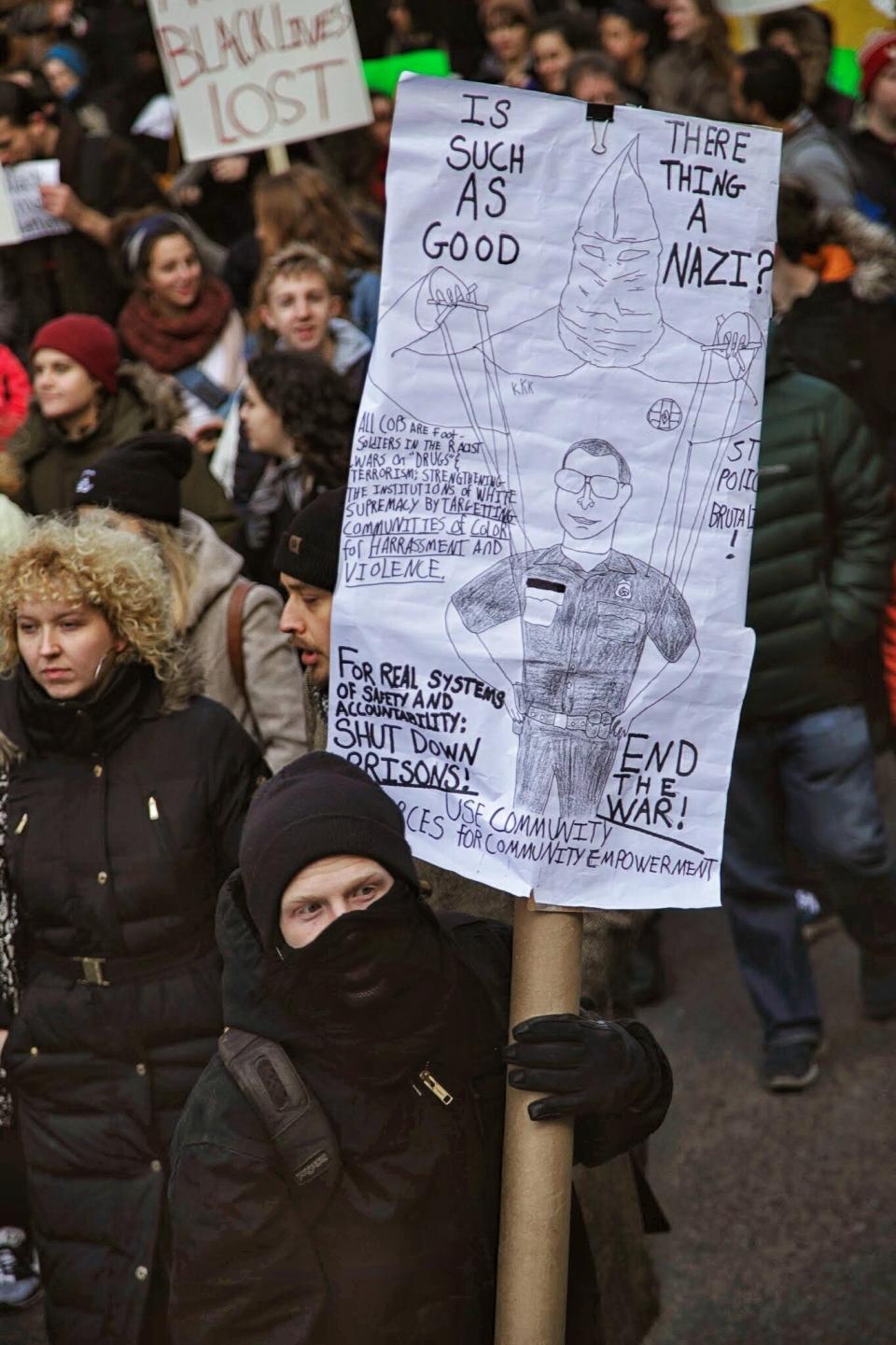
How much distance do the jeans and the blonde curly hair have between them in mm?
2284

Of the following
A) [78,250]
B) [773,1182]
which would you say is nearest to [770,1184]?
[773,1182]

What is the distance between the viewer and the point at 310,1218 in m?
2.65

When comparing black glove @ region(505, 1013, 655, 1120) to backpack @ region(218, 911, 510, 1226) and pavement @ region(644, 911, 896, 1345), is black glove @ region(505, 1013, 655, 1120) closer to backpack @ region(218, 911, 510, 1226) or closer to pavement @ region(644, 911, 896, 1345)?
backpack @ region(218, 911, 510, 1226)

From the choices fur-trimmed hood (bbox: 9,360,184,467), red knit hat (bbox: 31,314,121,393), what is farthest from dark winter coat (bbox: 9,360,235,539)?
red knit hat (bbox: 31,314,121,393)

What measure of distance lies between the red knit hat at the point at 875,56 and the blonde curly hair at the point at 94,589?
15.9ft

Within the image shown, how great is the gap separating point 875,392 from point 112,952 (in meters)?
4.05

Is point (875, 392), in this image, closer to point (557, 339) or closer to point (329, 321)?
point (329, 321)

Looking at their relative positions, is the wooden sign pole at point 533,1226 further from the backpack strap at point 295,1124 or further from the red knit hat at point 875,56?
the red knit hat at point 875,56

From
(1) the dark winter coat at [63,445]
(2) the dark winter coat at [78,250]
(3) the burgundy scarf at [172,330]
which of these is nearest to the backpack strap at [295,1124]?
(1) the dark winter coat at [63,445]

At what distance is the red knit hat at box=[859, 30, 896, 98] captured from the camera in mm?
7492

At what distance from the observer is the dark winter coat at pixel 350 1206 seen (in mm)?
2615

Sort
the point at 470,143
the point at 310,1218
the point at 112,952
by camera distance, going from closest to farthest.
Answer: the point at 310,1218, the point at 470,143, the point at 112,952

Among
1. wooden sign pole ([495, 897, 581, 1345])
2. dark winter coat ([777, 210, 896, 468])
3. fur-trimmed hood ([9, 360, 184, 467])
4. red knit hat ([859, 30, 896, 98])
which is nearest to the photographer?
wooden sign pole ([495, 897, 581, 1345])

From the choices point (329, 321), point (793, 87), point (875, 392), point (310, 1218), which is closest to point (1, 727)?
point (310, 1218)
